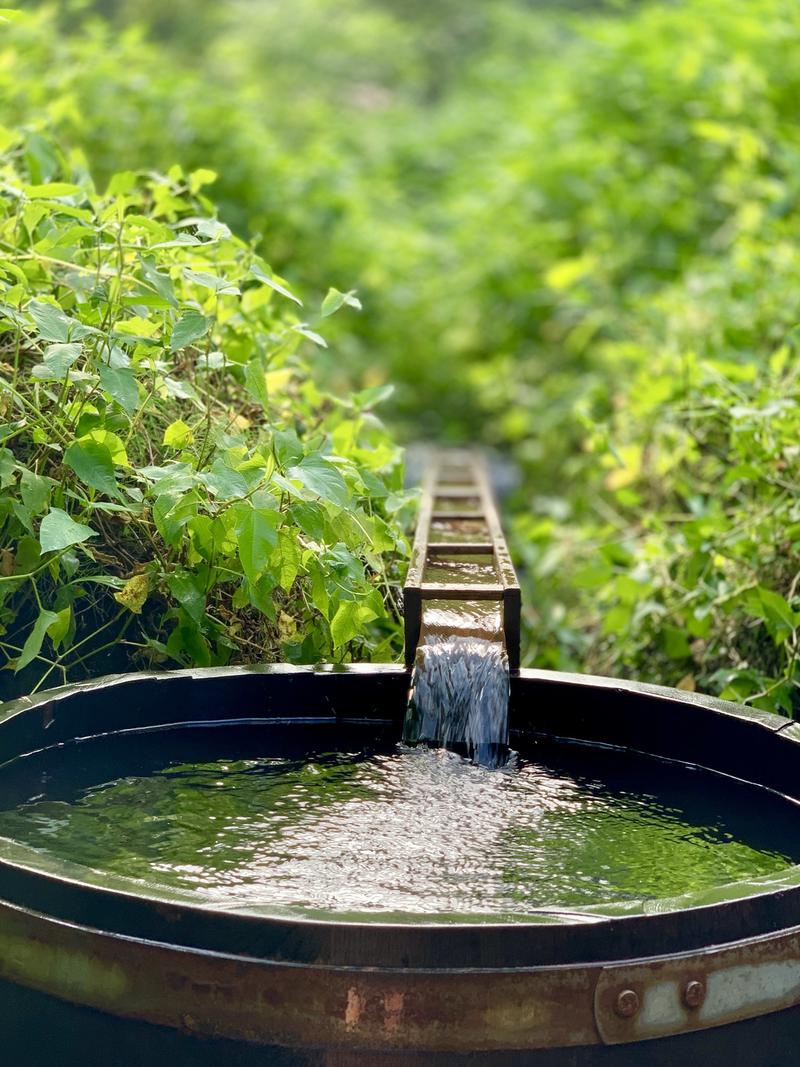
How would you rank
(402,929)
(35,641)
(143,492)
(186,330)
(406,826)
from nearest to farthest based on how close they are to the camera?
(402,929) < (406,826) < (35,641) < (186,330) < (143,492)

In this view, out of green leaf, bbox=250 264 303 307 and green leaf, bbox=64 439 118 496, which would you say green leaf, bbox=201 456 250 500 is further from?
green leaf, bbox=250 264 303 307

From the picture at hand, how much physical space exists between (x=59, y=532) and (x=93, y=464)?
0.18 m

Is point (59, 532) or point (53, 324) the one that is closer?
point (59, 532)

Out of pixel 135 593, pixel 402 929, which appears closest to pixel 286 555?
pixel 135 593

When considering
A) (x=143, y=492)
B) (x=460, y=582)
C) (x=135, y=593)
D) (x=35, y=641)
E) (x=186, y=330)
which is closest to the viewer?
(x=35, y=641)

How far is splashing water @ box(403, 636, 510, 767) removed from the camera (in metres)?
2.51

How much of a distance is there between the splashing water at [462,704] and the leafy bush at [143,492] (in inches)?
7.2

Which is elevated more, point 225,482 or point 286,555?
point 225,482

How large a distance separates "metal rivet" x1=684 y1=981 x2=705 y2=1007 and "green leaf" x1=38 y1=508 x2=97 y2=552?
1161 millimetres

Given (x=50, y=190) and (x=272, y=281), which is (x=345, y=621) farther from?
(x=50, y=190)

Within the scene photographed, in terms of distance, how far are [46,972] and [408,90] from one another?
18.5 m

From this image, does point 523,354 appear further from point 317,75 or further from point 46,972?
point 317,75

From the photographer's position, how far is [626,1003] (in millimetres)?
1626

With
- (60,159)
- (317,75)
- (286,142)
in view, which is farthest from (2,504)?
(317,75)
